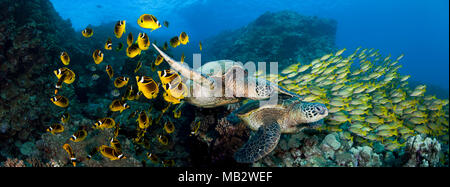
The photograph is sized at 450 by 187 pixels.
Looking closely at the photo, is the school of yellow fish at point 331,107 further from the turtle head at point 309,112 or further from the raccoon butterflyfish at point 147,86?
the turtle head at point 309,112

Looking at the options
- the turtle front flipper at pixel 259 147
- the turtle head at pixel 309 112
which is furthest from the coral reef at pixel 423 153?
the turtle front flipper at pixel 259 147

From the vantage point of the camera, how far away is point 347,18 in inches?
2756

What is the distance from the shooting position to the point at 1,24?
5.72 m

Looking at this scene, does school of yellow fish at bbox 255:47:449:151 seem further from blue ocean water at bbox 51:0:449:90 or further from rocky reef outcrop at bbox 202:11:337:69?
blue ocean water at bbox 51:0:449:90

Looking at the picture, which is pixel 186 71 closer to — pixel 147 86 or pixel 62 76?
pixel 147 86

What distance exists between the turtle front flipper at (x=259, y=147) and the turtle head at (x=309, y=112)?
0.45 m

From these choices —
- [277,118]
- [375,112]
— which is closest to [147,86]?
[277,118]

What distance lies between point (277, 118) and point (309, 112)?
596mm

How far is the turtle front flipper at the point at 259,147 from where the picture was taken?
262cm

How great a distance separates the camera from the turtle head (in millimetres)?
3047

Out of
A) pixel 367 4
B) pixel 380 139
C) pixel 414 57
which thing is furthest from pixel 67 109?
pixel 414 57
